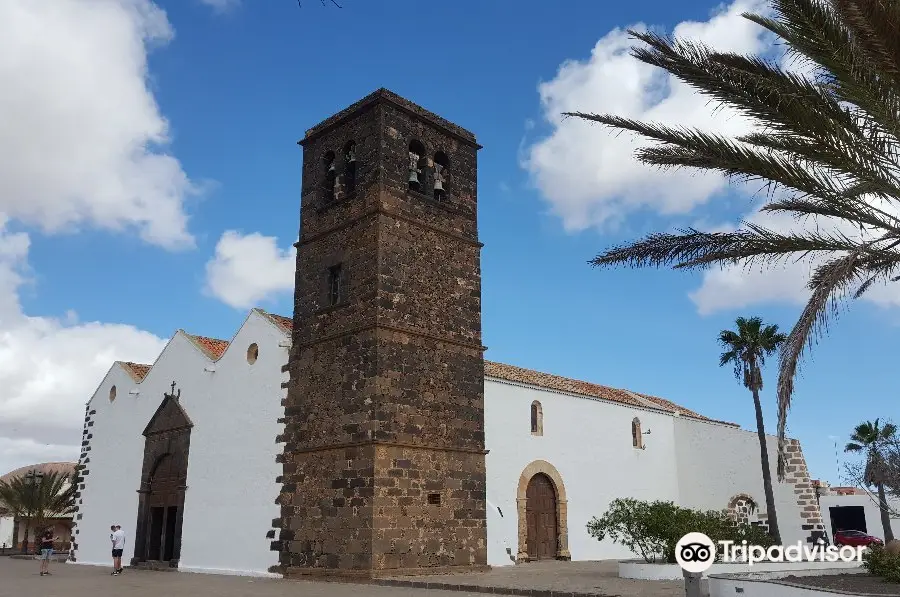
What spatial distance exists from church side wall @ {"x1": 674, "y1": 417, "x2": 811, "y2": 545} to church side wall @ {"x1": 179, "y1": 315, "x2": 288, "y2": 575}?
47.0 ft

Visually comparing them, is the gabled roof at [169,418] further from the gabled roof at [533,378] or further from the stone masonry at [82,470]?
the stone masonry at [82,470]

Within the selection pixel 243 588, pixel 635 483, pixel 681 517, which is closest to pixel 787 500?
pixel 635 483

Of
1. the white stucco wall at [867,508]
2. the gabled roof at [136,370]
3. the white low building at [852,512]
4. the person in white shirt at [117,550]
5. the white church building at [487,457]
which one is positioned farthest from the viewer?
the white low building at [852,512]

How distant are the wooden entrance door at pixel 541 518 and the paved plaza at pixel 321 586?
269 cm

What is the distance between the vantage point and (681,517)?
1389 cm

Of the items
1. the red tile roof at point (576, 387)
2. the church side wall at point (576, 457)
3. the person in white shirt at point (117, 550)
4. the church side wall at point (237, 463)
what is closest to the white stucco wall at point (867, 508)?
the red tile roof at point (576, 387)

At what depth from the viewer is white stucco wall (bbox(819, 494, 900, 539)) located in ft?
107

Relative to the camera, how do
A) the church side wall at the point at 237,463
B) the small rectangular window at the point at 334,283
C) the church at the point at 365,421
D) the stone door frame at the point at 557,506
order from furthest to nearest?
the stone door frame at the point at 557,506, the church side wall at the point at 237,463, the small rectangular window at the point at 334,283, the church at the point at 365,421

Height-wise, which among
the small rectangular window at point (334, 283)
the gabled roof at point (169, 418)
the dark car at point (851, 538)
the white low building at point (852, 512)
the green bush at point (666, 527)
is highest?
the small rectangular window at point (334, 283)

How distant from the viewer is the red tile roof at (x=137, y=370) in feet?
72.4

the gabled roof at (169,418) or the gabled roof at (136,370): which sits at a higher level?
the gabled roof at (136,370)

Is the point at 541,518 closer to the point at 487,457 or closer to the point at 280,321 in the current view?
the point at 487,457

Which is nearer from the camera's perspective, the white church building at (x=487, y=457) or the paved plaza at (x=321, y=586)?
the paved plaza at (x=321, y=586)

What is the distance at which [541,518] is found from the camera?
20.0 metres
